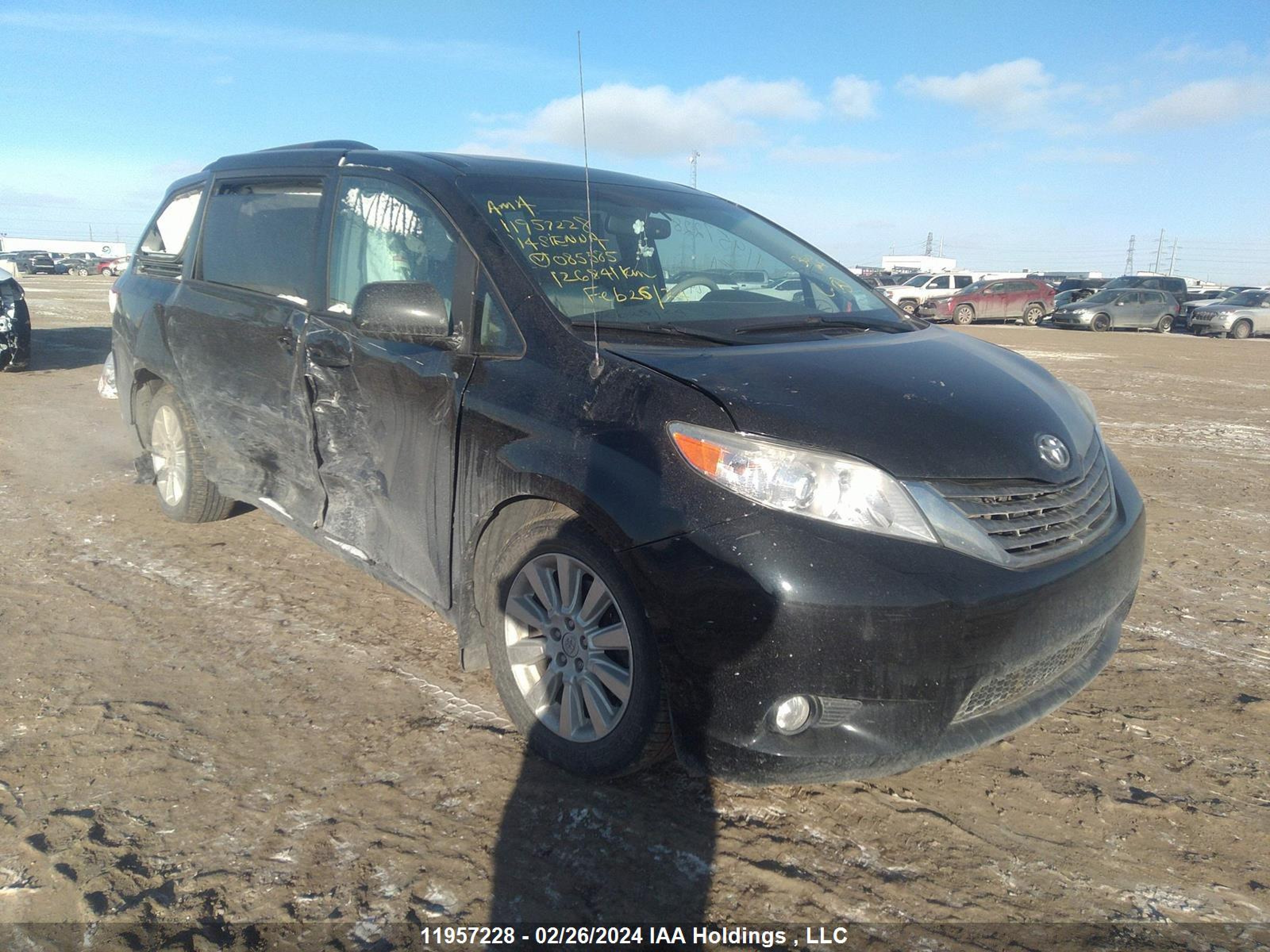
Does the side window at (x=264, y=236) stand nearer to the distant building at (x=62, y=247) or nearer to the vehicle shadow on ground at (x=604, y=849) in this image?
the vehicle shadow on ground at (x=604, y=849)

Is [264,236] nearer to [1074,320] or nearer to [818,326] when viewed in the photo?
[818,326]

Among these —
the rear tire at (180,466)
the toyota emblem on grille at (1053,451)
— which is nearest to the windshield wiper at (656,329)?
the toyota emblem on grille at (1053,451)

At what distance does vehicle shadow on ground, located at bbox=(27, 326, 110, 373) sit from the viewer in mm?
11844

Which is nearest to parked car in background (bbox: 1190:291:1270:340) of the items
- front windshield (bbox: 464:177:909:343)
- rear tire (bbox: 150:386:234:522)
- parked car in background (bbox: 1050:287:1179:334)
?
parked car in background (bbox: 1050:287:1179:334)

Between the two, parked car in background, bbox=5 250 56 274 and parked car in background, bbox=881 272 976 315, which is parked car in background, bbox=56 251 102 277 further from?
parked car in background, bbox=881 272 976 315

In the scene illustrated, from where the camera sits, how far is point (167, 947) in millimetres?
2168

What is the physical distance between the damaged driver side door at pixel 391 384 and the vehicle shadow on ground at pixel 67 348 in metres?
8.75

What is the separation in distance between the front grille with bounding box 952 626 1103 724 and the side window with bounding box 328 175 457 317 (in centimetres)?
204

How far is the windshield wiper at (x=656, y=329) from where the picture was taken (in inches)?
116

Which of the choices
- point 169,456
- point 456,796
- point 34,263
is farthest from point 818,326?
point 34,263

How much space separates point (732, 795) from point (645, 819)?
0.99 feet

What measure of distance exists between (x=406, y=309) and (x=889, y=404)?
5.04ft

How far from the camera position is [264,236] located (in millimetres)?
4188

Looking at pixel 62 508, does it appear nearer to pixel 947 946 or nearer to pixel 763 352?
pixel 763 352
